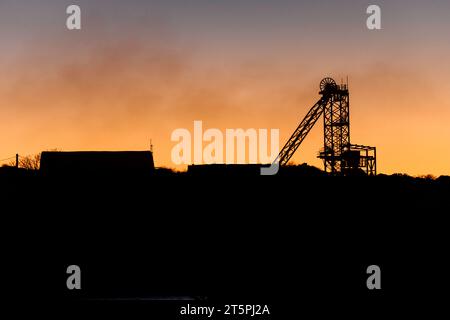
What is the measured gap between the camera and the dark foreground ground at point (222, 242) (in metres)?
22.2

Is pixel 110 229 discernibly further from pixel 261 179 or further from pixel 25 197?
pixel 261 179

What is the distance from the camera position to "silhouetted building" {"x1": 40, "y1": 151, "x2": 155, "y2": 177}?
43.4 m

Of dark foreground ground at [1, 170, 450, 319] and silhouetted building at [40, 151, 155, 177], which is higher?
silhouetted building at [40, 151, 155, 177]

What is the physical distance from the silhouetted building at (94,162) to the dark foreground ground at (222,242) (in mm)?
6286

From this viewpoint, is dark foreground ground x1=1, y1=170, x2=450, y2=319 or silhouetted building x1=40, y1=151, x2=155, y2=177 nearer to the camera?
dark foreground ground x1=1, y1=170, x2=450, y2=319

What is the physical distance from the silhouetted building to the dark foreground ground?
20.6 ft

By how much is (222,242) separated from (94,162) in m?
16.9

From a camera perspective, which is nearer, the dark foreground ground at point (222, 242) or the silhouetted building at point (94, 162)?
the dark foreground ground at point (222, 242)

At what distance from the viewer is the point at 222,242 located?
3062 centimetres

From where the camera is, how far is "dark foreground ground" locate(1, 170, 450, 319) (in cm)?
2220

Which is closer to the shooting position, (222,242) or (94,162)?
(222,242)

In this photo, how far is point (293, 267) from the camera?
90.2 feet
